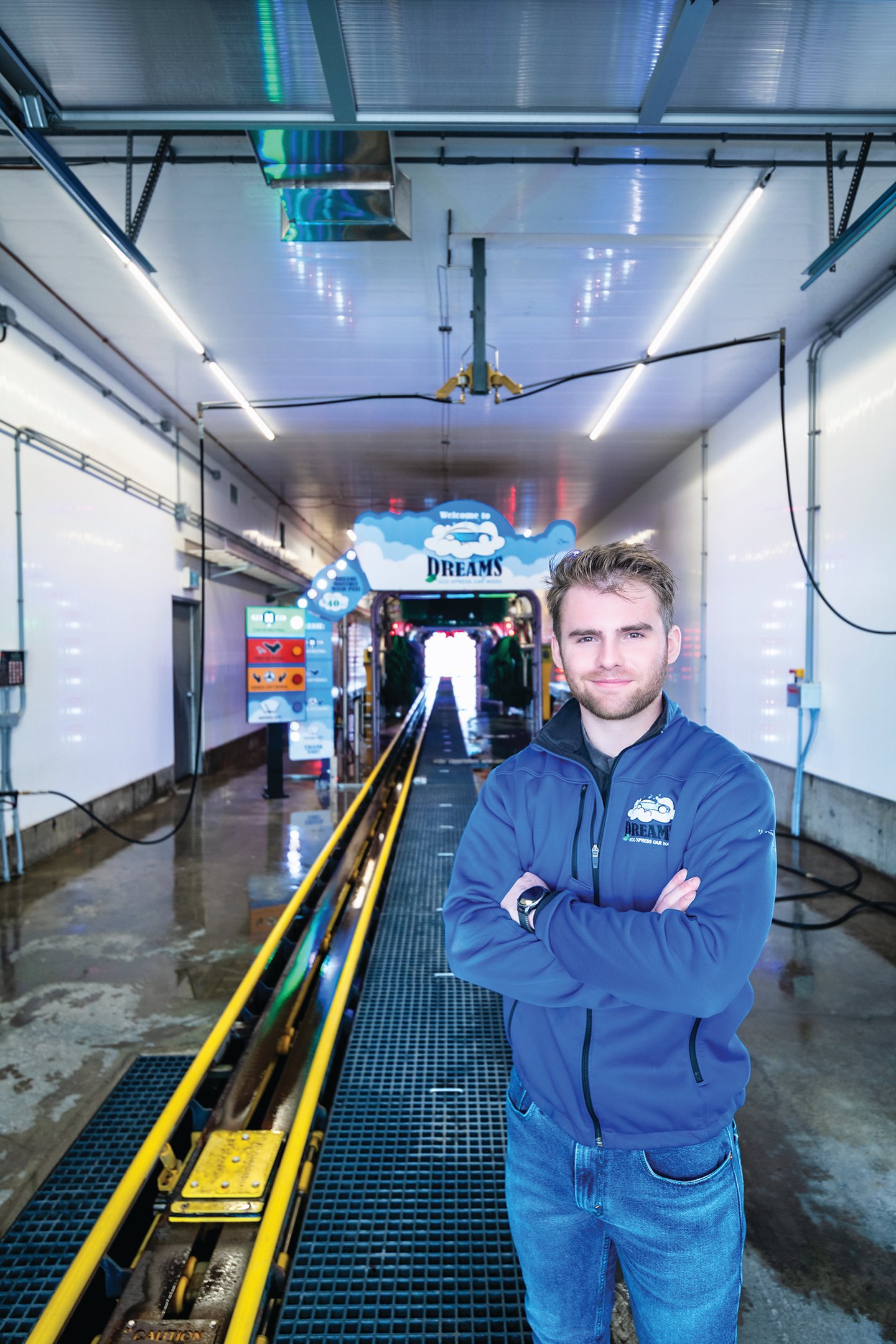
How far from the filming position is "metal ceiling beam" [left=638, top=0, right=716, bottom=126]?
278 cm

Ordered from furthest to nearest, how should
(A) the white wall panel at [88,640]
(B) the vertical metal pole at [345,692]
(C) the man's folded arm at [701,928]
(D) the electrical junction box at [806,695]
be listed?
(B) the vertical metal pole at [345,692], (D) the electrical junction box at [806,695], (A) the white wall panel at [88,640], (C) the man's folded arm at [701,928]

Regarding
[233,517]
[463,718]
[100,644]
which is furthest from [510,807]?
[463,718]

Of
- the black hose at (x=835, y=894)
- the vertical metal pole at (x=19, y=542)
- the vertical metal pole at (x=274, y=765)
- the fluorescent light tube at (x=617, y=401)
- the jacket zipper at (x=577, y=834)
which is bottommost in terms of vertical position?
the black hose at (x=835, y=894)

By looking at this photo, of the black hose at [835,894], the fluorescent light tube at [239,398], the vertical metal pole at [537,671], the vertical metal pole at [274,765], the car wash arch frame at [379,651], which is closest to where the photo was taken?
the black hose at [835,894]

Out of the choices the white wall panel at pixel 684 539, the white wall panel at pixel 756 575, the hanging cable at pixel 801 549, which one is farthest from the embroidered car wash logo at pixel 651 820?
the white wall panel at pixel 684 539

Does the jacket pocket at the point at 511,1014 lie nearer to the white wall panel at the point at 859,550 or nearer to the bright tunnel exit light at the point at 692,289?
the bright tunnel exit light at the point at 692,289

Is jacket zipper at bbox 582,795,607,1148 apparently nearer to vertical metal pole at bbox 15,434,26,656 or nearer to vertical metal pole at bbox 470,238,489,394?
vertical metal pole at bbox 470,238,489,394

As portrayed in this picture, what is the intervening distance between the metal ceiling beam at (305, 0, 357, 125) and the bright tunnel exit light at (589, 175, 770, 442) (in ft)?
9.62

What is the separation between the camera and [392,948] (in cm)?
445

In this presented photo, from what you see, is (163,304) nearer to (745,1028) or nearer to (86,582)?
Result: (86,582)

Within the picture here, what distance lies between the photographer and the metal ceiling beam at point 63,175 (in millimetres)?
3396

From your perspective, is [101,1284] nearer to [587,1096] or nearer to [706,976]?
[587,1096]

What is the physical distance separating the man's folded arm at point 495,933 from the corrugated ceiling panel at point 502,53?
3367mm

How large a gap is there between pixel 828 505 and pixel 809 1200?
601 centimetres
